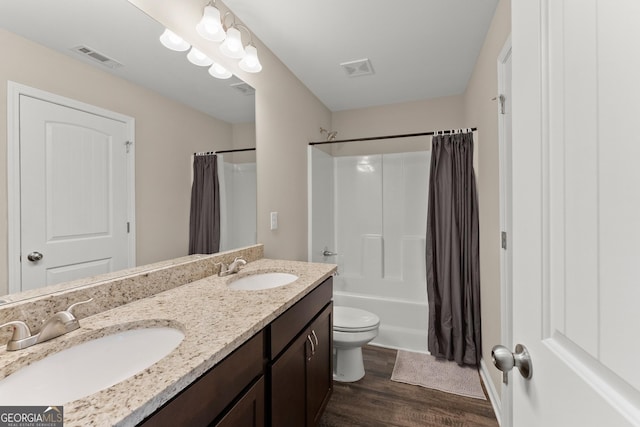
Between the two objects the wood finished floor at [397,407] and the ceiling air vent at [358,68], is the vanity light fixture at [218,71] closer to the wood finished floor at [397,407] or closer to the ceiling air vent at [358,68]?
the ceiling air vent at [358,68]

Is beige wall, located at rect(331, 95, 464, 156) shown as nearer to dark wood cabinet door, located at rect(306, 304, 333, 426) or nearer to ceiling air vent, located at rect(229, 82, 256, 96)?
ceiling air vent, located at rect(229, 82, 256, 96)

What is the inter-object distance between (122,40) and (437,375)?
8.80ft

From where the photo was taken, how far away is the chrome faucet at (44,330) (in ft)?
2.29

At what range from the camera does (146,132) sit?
3.78 feet

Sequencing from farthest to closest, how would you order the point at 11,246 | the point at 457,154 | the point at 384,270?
1. the point at 384,270
2. the point at 457,154
3. the point at 11,246

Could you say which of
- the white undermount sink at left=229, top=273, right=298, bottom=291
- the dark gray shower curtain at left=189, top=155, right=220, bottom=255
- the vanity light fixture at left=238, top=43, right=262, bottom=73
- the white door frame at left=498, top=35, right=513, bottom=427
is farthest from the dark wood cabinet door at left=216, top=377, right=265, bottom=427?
the vanity light fixture at left=238, top=43, right=262, bottom=73

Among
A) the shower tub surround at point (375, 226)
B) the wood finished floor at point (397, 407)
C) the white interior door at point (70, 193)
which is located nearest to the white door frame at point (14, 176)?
the white interior door at point (70, 193)

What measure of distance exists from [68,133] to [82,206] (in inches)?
9.2

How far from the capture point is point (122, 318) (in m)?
0.88

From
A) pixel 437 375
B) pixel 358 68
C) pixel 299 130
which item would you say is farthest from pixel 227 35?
pixel 437 375

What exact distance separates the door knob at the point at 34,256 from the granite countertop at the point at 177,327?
0.22m

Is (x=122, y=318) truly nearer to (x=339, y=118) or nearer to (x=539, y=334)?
(x=539, y=334)

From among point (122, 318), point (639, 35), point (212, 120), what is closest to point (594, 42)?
point (639, 35)

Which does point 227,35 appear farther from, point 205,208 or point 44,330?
point 44,330
